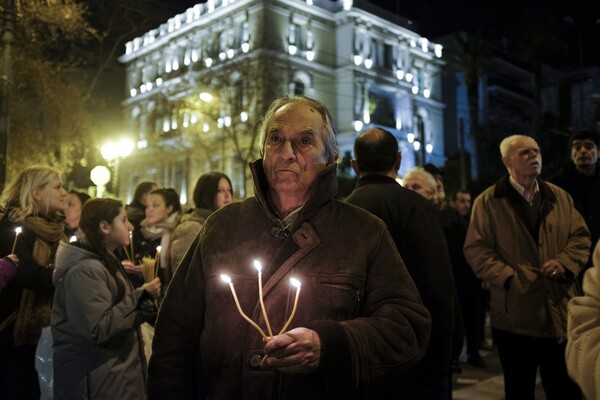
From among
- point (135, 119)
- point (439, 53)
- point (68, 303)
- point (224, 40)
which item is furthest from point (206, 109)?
point (439, 53)

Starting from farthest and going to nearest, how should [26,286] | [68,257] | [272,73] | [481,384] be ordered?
1. [272,73]
2. [481,384]
3. [26,286]
4. [68,257]

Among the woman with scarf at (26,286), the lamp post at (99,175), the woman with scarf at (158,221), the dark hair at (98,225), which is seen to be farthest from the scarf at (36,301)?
the lamp post at (99,175)

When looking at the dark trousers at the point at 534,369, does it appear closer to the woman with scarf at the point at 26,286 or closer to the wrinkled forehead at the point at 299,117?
the wrinkled forehead at the point at 299,117

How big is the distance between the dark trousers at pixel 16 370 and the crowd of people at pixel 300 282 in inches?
0.5

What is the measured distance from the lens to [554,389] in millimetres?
4520

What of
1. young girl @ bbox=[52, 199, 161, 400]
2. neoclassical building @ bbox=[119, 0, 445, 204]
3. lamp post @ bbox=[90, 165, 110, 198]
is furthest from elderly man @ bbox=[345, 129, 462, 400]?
neoclassical building @ bbox=[119, 0, 445, 204]

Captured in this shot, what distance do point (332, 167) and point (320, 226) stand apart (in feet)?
0.96

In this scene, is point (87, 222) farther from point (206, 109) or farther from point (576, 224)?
point (206, 109)

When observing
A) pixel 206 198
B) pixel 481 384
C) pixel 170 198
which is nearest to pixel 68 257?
pixel 206 198

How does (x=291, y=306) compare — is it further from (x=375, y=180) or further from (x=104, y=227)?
(x=104, y=227)

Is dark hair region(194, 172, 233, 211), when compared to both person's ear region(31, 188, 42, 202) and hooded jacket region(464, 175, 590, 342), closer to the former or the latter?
person's ear region(31, 188, 42, 202)

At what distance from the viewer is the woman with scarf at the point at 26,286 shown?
14.9 ft

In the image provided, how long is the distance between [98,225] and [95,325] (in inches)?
31.3

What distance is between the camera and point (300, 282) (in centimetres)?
227
